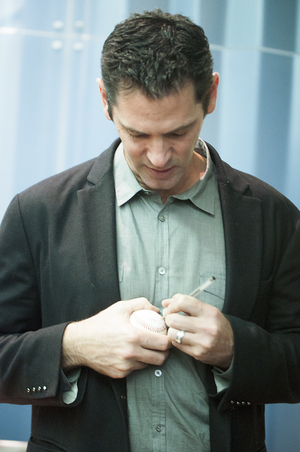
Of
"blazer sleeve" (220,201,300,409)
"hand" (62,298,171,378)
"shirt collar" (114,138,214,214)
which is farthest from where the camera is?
"shirt collar" (114,138,214,214)

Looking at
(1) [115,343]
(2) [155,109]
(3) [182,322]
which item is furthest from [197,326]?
(2) [155,109]

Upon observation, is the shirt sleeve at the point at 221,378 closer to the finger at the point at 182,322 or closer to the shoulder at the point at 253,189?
the finger at the point at 182,322

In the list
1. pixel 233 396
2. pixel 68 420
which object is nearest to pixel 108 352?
pixel 68 420

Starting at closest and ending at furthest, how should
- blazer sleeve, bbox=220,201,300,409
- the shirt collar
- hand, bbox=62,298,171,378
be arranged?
hand, bbox=62,298,171,378 < blazer sleeve, bbox=220,201,300,409 < the shirt collar

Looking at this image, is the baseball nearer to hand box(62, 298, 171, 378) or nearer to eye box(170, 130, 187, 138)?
hand box(62, 298, 171, 378)

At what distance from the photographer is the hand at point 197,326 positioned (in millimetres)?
1395

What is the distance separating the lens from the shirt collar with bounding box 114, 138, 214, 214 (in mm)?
1638

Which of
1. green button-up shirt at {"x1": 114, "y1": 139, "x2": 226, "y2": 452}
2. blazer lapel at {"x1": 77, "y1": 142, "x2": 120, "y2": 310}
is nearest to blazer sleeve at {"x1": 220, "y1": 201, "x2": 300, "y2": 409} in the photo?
green button-up shirt at {"x1": 114, "y1": 139, "x2": 226, "y2": 452}

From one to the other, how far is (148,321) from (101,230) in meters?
0.33

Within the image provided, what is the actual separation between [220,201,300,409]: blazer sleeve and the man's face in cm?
41

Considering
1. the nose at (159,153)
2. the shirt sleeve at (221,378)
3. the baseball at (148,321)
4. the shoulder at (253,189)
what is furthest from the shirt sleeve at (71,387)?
the shoulder at (253,189)

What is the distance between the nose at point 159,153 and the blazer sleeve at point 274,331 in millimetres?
462

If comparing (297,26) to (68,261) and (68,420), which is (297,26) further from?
(68,420)

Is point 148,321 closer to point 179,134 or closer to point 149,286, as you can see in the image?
point 149,286
